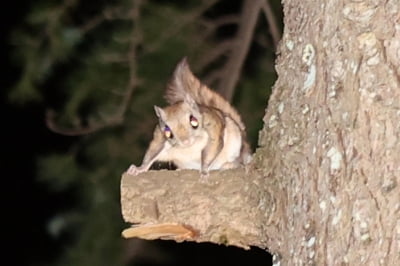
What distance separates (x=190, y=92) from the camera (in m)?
2.26

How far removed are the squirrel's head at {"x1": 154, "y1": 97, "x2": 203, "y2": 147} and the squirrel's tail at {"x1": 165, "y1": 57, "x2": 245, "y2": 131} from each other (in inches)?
0.7

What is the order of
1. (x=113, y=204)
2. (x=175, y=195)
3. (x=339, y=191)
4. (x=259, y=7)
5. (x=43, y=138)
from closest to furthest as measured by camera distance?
1. (x=339, y=191)
2. (x=175, y=195)
3. (x=259, y=7)
4. (x=113, y=204)
5. (x=43, y=138)

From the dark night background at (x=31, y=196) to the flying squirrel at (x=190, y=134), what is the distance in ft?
7.19

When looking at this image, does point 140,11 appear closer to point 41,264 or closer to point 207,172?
→ point 41,264

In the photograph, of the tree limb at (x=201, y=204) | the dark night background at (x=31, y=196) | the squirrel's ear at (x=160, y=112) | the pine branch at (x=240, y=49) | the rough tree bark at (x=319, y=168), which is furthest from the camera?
the dark night background at (x=31, y=196)

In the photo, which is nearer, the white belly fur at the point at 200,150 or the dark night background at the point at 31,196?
the white belly fur at the point at 200,150

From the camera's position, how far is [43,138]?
15.9 ft

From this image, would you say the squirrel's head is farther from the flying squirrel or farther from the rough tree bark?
the rough tree bark

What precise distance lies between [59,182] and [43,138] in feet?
1.71

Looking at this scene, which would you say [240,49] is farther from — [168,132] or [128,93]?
[168,132]

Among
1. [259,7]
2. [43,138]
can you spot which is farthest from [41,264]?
[259,7]

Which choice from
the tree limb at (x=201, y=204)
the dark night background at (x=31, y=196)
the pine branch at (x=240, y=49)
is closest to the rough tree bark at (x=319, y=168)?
the tree limb at (x=201, y=204)

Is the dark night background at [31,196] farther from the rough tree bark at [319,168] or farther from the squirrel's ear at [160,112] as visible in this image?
the rough tree bark at [319,168]

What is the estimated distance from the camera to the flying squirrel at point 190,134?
7.30ft
